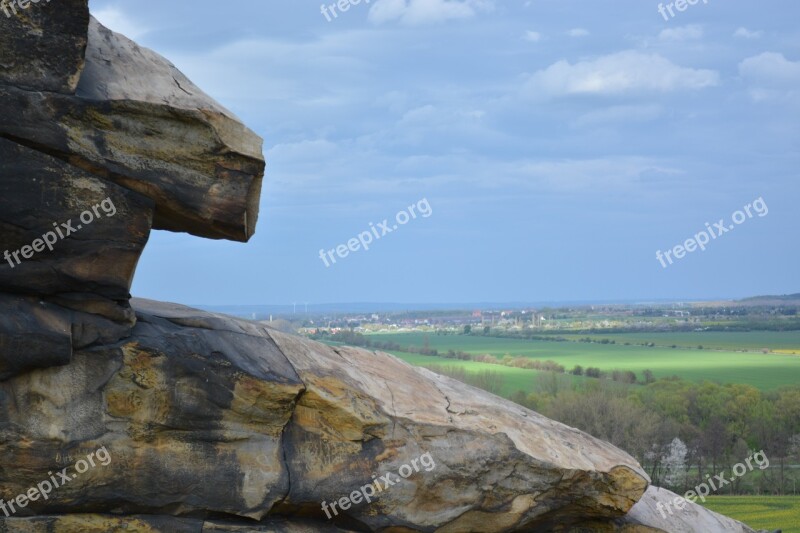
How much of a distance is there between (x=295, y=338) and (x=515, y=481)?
13.1ft

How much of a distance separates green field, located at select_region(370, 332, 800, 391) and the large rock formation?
5887 cm

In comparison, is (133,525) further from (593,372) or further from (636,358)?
(636,358)

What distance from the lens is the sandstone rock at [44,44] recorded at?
36.0 ft

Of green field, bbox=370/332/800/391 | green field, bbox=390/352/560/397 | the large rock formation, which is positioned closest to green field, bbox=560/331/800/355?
green field, bbox=370/332/800/391

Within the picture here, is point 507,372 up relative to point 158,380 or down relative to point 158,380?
down

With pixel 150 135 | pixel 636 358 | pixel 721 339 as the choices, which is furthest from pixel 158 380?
pixel 721 339

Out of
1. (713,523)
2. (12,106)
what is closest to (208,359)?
(12,106)

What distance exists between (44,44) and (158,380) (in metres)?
4.47

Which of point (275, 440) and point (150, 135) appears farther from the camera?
point (275, 440)

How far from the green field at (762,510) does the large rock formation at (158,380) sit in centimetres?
2609

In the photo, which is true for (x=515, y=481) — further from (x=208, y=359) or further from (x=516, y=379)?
(x=516, y=379)

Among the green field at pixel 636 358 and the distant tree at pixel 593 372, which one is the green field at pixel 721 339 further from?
the distant tree at pixel 593 372

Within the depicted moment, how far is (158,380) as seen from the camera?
11.9 m

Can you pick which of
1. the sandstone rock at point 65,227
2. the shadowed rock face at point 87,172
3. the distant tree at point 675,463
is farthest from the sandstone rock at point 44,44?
the distant tree at point 675,463
